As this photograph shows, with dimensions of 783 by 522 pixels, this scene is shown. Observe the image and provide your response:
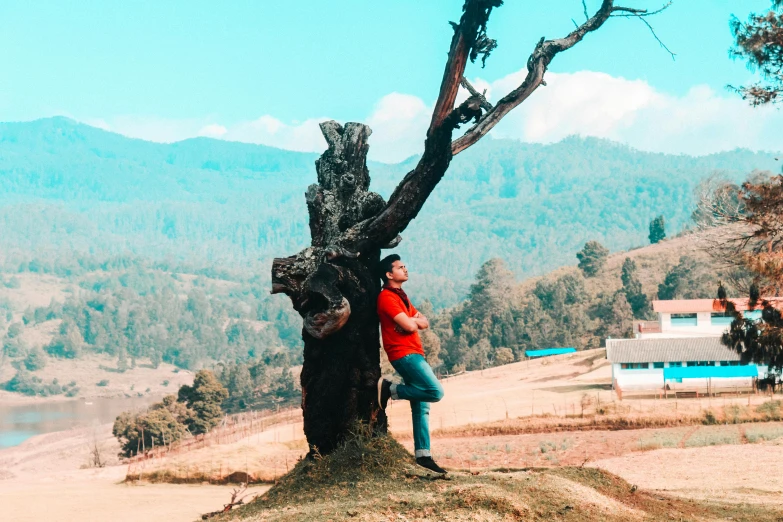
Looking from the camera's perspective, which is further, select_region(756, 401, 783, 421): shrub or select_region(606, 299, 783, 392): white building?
select_region(606, 299, 783, 392): white building

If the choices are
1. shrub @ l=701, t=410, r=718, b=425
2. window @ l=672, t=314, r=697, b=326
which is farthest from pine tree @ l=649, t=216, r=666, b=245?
shrub @ l=701, t=410, r=718, b=425

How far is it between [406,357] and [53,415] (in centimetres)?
14274

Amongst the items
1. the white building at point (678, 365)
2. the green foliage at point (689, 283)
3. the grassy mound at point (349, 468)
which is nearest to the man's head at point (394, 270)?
the grassy mound at point (349, 468)

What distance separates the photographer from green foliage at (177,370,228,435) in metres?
60.5

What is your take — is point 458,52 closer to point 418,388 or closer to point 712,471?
point 418,388

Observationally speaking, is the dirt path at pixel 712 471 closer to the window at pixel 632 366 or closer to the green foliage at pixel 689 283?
the window at pixel 632 366

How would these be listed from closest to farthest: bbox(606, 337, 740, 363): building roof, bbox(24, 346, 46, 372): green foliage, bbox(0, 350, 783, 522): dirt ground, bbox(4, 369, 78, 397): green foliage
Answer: bbox(0, 350, 783, 522): dirt ground < bbox(606, 337, 740, 363): building roof < bbox(4, 369, 78, 397): green foliage < bbox(24, 346, 46, 372): green foliage

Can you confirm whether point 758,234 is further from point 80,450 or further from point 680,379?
point 80,450

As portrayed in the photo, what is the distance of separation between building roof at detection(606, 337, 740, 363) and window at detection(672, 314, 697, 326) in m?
7.04

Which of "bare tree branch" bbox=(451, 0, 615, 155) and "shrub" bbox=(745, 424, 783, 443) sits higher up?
"bare tree branch" bbox=(451, 0, 615, 155)

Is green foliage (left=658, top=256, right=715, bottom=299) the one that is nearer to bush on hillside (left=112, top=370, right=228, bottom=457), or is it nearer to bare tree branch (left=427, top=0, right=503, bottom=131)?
bush on hillside (left=112, top=370, right=228, bottom=457)

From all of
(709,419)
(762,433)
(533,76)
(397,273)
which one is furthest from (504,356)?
(397,273)

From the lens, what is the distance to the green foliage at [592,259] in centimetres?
11844

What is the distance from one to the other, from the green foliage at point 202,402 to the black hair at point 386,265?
53314 mm
